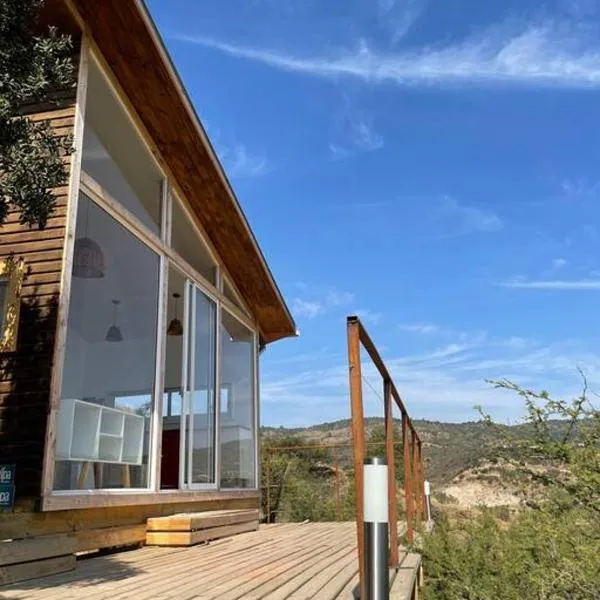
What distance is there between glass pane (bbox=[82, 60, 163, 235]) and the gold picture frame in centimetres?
89

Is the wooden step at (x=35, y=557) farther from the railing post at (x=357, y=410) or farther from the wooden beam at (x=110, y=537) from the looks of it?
the railing post at (x=357, y=410)

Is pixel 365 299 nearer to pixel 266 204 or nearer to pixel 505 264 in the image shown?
pixel 505 264

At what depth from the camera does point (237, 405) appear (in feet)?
25.2

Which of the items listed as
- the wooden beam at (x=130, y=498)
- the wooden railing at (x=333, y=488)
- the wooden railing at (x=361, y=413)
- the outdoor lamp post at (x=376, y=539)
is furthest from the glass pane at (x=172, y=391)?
the wooden railing at (x=333, y=488)

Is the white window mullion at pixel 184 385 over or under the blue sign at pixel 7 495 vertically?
over

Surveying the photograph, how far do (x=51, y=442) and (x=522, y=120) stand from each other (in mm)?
11776

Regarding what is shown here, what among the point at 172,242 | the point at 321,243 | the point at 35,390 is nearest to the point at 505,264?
the point at 321,243

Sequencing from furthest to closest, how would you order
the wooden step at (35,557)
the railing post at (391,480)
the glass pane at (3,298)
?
1. the glass pane at (3,298)
2. the railing post at (391,480)
3. the wooden step at (35,557)

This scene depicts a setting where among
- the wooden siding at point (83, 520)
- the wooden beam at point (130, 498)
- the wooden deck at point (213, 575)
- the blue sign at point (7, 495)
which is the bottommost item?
the wooden deck at point (213, 575)

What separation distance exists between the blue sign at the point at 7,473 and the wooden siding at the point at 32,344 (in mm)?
28

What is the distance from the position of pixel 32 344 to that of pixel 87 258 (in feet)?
2.91

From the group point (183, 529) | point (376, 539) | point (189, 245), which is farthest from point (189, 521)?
point (376, 539)

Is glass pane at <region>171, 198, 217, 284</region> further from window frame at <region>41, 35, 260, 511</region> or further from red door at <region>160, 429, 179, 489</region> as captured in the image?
red door at <region>160, 429, 179, 489</region>

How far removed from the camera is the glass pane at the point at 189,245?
627 cm
